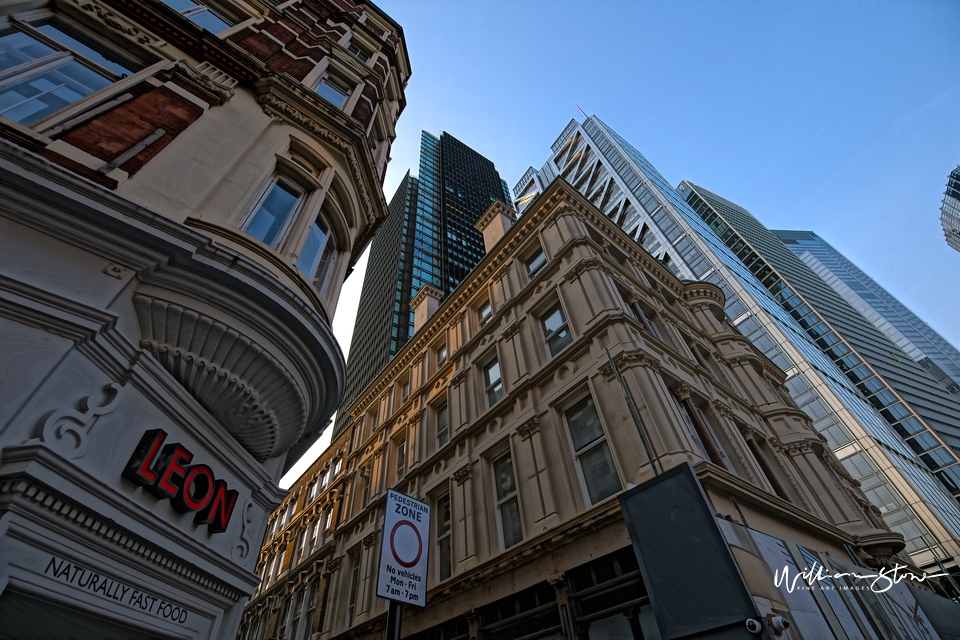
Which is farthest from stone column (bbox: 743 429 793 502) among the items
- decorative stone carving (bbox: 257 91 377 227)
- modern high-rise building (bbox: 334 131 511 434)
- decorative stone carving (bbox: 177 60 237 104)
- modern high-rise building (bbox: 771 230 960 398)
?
modern high-rise building (bbox: 771 230 960 398)

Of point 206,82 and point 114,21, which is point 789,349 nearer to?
point 206,82

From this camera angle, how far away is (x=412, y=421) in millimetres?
20328

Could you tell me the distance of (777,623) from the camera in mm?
6855

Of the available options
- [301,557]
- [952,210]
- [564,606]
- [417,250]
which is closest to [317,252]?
[564,606]

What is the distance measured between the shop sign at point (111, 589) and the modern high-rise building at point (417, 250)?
37.2 metres

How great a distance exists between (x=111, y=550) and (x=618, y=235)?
19.3 m

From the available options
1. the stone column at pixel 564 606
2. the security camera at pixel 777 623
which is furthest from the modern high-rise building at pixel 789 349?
the security camera at pixel 777 623

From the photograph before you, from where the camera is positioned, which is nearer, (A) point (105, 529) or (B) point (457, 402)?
(A) point (105, 529)

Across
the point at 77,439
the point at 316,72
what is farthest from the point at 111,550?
the point at 316,72

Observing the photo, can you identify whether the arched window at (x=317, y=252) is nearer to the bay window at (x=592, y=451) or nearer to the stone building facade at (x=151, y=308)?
the stone building facade at (x=151, y=308)

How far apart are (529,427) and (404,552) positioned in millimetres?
5843

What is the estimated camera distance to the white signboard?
7453mm

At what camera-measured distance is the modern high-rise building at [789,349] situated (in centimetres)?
4353

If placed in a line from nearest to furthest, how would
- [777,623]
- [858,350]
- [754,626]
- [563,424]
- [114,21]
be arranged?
[754,626] < [777,623] < [114,21] < [563,424] < [858,350]
